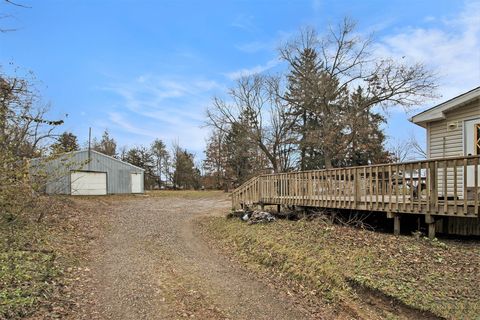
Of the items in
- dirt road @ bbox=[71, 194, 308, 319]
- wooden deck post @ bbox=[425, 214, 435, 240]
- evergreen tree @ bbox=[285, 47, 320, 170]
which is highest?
evergreen tree @ bbox=[285, 47, 320, 170]

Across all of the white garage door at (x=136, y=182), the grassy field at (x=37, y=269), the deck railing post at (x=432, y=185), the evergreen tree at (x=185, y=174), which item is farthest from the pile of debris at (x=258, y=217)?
the evergreen tree at (x=185, y=174)

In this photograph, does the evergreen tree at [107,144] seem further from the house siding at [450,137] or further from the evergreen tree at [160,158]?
the house siding at [450,137]

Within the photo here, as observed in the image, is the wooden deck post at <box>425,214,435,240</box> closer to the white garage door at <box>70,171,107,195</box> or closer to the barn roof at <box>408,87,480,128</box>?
the barn roof at <box>408,87,480,128</box>

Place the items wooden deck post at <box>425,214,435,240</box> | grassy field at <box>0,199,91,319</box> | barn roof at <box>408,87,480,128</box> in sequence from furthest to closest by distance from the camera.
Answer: barn roof at <box>408,87,480,128</box> < wooden deck post at <box>425,214,435,240</box> < grassy field at <box>0,199,91,319</box>

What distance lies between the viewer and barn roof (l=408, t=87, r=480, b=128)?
9.23 m

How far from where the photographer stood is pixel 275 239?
8.46 metres

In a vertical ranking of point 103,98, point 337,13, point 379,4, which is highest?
point 337,13

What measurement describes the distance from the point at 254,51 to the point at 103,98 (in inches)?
360

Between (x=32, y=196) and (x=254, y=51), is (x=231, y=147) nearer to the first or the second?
(x=254, y=51)

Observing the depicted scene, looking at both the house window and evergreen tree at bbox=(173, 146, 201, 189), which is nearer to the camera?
the house window

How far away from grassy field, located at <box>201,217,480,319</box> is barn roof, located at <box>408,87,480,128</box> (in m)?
4.32

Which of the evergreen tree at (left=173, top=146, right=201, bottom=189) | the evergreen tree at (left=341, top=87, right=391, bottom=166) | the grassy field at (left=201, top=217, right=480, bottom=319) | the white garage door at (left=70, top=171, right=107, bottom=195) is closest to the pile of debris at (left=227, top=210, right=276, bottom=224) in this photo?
the grassy field at (left=201, top=217, right=480, bottom=319)

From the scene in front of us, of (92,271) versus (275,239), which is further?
(275,239)

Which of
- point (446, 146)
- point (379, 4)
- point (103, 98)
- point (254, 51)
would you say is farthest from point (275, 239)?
point (254, 51)
